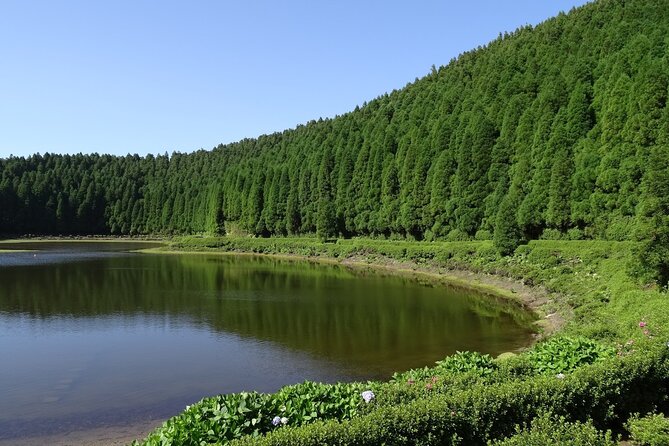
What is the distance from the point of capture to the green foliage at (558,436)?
804 centimetres

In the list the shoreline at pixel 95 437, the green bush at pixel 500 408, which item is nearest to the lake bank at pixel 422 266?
the green bush at pixel 500 408

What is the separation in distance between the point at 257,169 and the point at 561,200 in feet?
244

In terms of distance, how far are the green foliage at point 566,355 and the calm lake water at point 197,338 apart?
23.3 ft

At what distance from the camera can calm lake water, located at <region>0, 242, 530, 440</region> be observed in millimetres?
16828

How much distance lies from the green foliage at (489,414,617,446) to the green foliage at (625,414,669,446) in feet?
2.73

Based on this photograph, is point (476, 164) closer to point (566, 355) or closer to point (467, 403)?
point (566, 355)

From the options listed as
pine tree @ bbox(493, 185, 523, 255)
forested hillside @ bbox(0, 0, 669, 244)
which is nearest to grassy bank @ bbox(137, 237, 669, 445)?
forested hillside @ bbox(0, 0, 669, 244)

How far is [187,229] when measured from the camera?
129 m

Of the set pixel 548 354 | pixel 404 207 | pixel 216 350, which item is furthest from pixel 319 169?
pixel 548 354

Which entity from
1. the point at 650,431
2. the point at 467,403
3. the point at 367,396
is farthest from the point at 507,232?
the point at 367,396

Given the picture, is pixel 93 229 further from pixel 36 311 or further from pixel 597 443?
pixel 597 443

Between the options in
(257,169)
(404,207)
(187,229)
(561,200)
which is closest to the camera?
(561,200)

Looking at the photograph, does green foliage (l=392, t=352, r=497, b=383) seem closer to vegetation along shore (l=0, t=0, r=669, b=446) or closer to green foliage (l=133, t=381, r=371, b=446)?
vegetation along shore (l=0, t=0, r=669, b=446)

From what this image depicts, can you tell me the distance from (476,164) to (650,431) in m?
50.7
